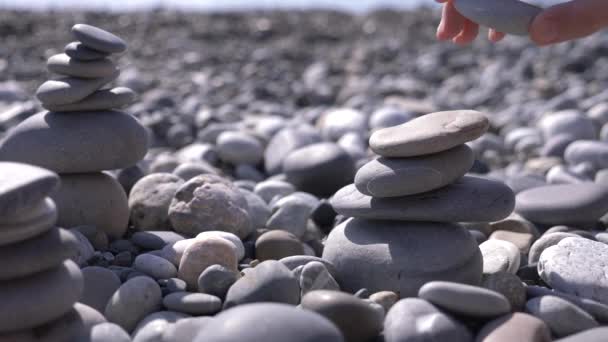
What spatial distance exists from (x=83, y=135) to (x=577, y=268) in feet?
8.18

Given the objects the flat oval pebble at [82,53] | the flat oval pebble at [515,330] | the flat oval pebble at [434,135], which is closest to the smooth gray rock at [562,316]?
the flat oval pebble at [515,330]

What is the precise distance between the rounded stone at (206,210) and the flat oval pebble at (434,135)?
102 centimetres

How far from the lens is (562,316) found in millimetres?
2674

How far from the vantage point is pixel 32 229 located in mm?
2418

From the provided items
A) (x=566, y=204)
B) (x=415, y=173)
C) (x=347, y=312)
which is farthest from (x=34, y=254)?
(x=566, y=204)

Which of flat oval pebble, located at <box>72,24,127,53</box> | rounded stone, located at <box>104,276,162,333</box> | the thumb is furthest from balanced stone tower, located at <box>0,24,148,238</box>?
the thumb

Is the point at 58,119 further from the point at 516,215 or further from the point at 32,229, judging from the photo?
the point at 516,215

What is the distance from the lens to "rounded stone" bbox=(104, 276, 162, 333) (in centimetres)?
280

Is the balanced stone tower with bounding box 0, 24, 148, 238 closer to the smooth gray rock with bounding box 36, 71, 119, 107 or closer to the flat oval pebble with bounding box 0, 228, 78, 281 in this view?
the smooth gray rock with bounding box 36, 71, 119, 107

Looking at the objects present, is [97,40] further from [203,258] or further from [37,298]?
[37,298]

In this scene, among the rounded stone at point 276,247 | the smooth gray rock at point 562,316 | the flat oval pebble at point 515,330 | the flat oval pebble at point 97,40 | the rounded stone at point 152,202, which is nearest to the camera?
the flat oval pebble at point 515,330

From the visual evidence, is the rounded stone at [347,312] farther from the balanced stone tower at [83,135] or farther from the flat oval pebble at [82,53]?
the flat oval pebble at [82,53]

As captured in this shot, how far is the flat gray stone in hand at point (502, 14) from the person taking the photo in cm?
300

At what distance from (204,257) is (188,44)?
Result: 10.4m
